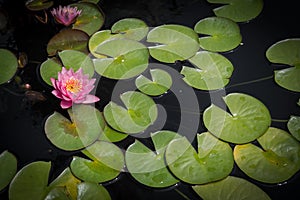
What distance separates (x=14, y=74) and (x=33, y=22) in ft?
1.22

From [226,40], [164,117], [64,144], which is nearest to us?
[64,144]

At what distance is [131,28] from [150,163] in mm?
767

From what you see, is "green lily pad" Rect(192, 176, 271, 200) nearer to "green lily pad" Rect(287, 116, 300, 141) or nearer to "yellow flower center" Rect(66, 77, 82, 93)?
"green lily pad" Rect(287, 116, 300, 141)

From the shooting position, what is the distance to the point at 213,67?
5.31 feet

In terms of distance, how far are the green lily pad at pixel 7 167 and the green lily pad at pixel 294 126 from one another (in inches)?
42.2

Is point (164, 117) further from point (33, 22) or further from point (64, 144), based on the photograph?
point (33, 22)

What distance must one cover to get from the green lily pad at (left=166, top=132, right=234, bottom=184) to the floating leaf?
2.27 feet

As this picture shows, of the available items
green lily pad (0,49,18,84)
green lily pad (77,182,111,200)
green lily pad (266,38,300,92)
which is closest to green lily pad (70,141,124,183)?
green lily pad (77,182,111,200)

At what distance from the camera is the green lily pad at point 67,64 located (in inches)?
63.7

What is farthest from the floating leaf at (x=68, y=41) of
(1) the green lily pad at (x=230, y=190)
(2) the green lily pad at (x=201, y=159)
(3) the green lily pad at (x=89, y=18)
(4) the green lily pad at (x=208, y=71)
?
(1) the green lily pad at (x=230, y=190)

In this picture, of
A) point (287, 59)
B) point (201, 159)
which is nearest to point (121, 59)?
point (201, 159)

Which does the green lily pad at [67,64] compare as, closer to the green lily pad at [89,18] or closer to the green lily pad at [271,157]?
the green lily pad at [89,18]

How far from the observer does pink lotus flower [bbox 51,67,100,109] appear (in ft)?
4.87

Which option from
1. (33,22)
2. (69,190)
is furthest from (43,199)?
(33,22)
